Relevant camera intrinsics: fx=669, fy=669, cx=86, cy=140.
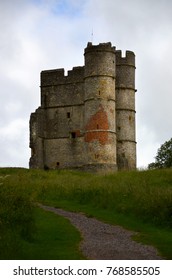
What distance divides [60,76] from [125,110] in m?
6.80

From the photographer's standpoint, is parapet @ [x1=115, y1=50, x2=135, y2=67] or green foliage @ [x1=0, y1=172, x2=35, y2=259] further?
parapet @ [x1=115, y1=50, x2=135, y2=67]

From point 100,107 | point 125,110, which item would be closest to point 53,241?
point 100,107

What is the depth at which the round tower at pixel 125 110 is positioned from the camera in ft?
195

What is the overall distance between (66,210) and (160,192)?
409 cm

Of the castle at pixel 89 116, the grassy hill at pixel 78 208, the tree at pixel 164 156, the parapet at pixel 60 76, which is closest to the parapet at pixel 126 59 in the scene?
the castle at pixel 89 116

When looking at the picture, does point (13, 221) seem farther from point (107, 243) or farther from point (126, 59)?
point (126, 59)

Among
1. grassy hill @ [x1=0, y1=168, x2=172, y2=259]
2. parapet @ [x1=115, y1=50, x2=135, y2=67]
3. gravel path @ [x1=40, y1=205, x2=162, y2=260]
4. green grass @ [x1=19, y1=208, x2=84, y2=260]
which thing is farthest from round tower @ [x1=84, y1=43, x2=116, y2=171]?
green grass @ [x1=19, y1=208, x2=84, y2=260]

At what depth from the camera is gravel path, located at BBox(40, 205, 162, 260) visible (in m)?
17.8

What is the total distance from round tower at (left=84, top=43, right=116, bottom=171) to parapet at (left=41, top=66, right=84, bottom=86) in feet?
6.71

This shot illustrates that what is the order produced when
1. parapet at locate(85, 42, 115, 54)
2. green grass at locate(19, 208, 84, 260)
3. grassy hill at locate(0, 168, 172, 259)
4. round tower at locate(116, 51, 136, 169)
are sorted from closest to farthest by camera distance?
green grass at locate(19, 208, 84, 260) < grassy hill at locate(0, 168, 172, 259) < parapet at locate(85, 42, 115, 54) < round tower at locate(116, 51, 136, 169)

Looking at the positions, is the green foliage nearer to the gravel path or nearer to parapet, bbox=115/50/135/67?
the gravel path

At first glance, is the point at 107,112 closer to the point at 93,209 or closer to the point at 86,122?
the point at 86,122
